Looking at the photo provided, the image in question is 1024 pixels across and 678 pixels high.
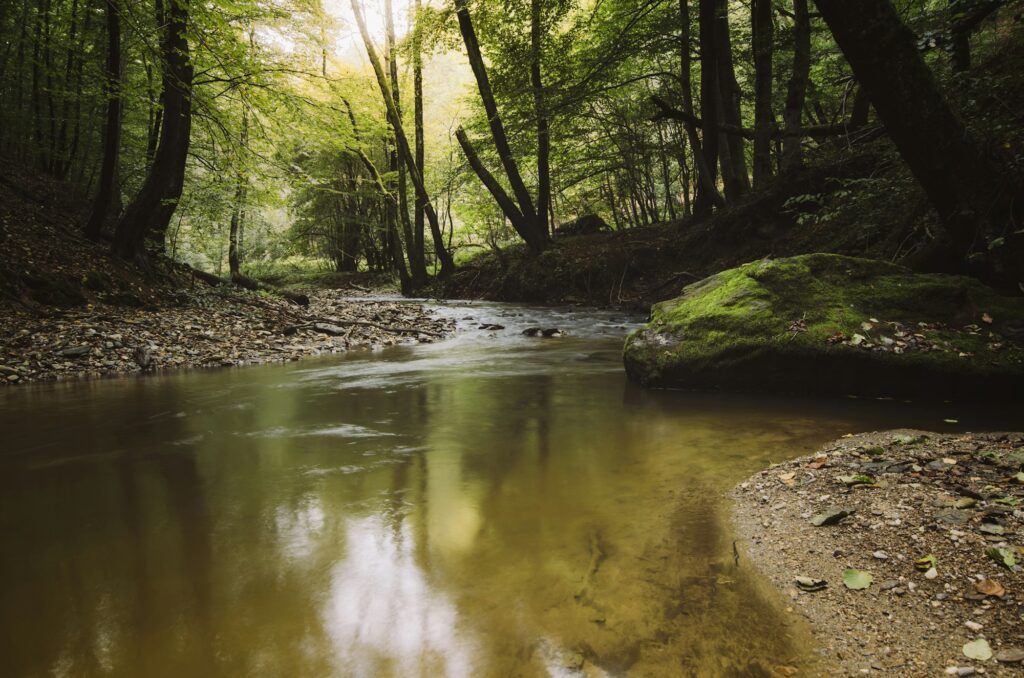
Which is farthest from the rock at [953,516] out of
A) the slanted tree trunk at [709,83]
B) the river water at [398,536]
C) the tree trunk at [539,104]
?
the slanted tree trunk at [709,83]

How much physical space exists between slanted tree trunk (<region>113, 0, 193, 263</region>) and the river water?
6815 mm

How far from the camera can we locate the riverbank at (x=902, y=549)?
1593 mm

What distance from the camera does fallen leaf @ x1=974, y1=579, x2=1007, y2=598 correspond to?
170cm

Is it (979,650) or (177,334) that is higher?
(177,334)

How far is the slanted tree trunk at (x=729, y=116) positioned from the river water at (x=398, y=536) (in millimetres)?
8918

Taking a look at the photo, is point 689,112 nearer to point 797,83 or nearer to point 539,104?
point 797,83

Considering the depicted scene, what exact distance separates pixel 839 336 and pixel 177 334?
919cm

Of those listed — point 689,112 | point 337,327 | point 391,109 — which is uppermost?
point 391,109

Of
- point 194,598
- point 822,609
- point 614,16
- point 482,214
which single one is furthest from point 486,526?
point 482,214

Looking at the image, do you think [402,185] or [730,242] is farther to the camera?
[402,185]

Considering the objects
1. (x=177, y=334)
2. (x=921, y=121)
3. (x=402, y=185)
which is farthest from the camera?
(x=402, y=185)

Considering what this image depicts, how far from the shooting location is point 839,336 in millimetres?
4801

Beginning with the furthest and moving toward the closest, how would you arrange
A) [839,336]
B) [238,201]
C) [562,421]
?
[238,201] → [839,336] → [562,421]

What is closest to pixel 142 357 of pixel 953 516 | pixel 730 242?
pixel 953 516
